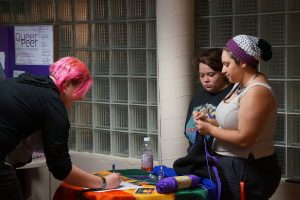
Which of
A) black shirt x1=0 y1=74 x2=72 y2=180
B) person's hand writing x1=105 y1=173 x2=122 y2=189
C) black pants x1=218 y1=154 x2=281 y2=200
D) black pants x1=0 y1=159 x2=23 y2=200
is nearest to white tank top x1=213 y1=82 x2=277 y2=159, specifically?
black pants x1=218 y1=154 x2=281 y2=200

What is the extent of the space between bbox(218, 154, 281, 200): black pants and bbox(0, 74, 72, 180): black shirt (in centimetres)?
80

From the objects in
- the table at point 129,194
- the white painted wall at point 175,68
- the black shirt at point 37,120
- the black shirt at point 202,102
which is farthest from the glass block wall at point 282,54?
the black shirt at point 37,120

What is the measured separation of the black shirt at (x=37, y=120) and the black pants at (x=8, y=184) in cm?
7

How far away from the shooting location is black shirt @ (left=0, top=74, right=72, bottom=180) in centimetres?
213

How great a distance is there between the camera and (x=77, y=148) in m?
4.20

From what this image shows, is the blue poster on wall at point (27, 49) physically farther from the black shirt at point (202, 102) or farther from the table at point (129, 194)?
the table at point (129, 194)

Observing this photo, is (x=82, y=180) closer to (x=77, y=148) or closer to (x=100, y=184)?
(x=100, y=184)

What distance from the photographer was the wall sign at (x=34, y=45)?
359 centimetres

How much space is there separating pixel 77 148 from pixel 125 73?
0.78 meters

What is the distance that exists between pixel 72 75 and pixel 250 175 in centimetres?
96

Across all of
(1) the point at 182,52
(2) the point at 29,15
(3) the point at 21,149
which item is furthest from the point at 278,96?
(2) the point at 29,15

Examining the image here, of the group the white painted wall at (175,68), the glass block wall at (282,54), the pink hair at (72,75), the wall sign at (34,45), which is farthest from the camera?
the wall sign at (34,45)

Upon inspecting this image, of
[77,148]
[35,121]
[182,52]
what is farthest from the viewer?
[77,148]

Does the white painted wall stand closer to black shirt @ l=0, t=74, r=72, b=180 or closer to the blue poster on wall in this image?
the blue poster on wall
